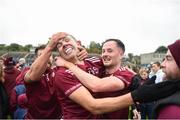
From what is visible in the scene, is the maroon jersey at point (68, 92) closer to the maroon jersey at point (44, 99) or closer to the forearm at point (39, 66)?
the forearm at point (39, 66)

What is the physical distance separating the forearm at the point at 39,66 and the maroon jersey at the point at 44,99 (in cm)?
26

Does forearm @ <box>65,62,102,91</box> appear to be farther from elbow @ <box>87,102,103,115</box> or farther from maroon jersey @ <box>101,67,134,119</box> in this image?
maroon jersey @ <box>101,67,134,119</box>

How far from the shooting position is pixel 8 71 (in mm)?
10031

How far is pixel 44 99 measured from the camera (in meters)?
5.95

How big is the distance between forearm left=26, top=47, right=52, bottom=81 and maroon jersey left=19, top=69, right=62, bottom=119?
256 millimetres

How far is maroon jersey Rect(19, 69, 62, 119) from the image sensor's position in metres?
5.92

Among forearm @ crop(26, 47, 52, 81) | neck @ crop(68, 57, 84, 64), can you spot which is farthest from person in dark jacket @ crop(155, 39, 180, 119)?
forearm @ crop(26, 47, 52, 81)

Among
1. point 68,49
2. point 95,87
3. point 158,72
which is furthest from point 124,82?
point 158,72

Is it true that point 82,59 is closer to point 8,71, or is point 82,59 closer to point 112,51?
point 112,51

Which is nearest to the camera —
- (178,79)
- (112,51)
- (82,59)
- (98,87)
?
(178,79)

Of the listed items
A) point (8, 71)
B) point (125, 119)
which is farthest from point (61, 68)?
point (8, 71)

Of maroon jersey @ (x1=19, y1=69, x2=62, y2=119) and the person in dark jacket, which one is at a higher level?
the person in dark jacket

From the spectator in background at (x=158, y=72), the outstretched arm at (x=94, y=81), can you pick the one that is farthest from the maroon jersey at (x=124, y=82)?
the spectator in background at (x=158, y=72)

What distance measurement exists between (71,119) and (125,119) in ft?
2.87
